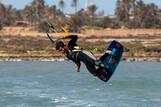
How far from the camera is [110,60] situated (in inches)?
501

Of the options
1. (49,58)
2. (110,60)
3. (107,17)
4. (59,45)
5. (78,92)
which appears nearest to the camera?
(59,45)

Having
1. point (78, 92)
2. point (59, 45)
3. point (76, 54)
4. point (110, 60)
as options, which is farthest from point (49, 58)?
point (59, 45)

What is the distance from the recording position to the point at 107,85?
32812 mm

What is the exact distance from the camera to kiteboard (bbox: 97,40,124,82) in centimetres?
1260

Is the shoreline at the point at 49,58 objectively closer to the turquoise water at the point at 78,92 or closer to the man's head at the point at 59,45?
Answer: the turquoise water at the point at 78,92

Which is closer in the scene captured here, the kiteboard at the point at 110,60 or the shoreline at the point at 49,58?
the kiteboard at the point at 110,60

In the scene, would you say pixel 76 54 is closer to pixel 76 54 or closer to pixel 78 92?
pixel 76 54

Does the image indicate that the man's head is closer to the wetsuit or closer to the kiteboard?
the wetsuit

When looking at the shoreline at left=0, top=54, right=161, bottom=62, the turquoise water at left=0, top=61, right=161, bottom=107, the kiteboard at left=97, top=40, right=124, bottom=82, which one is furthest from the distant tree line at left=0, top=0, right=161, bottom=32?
the kiteboard at left=97, top=40, right=124, bottom=82

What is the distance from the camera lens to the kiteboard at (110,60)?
12.6 metres

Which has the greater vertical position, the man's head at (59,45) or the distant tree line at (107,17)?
the man's head at (59,45)

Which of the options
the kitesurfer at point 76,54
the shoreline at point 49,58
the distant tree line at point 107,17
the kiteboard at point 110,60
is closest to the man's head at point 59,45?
the kitesurfer at point 76,54

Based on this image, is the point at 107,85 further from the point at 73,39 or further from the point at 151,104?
the point at 73,39

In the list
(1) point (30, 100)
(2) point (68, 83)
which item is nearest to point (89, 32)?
(2) point (68, 83)
